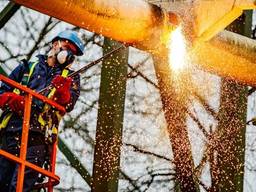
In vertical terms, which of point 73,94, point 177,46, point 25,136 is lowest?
point 25,136

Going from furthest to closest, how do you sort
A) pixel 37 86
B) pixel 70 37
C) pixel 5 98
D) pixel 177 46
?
pixel 70 37
pixel 37 86
pixel 177 46
pixel 5 98

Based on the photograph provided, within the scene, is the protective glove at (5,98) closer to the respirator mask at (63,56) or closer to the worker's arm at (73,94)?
the worker's arm at (73,94)

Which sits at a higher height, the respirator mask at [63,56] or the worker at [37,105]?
the respirator mask at [63,56]

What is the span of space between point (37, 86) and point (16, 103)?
396 mm

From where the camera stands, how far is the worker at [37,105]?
547cm

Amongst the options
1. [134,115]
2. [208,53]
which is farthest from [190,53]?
[134,115]

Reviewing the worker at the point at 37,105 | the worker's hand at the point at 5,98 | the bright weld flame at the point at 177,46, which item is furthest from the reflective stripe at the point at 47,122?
the bright weld flame at the point at 177,46

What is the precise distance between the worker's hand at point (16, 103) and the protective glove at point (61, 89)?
0.27 metres

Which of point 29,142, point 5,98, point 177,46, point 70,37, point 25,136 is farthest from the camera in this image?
point 70,37

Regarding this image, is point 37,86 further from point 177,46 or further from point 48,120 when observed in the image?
point 177,46

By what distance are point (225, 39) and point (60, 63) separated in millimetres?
1454

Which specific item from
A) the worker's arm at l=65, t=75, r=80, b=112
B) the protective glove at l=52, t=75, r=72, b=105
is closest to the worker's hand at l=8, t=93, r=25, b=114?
the protective glove at l=52, t=75, r=72, b=105

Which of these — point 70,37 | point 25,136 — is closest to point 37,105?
point 25,136

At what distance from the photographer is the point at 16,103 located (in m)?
5.46
